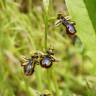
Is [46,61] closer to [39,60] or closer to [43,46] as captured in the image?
[39,60]

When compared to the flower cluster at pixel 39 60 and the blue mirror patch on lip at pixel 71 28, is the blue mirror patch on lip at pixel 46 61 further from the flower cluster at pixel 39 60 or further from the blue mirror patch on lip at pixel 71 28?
the blue mirror patch on lip at pixel 71 28

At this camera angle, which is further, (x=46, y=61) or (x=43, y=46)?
(x=43, y=46)

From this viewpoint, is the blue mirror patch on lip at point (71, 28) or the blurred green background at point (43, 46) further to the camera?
the blue mirror patch on lip at point (71, 28)

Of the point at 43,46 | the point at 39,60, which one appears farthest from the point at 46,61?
the point at 43,46

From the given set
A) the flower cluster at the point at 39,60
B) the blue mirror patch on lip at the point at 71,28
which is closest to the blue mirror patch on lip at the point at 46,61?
the flower cluster at the point at 39,60

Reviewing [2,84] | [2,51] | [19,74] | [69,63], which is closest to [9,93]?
[2,84]

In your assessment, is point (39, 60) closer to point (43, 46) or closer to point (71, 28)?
point (71, 28)

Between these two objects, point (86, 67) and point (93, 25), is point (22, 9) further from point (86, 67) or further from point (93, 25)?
point (93, 25)

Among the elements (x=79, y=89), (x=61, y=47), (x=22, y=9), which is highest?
(x=22, y=9)
